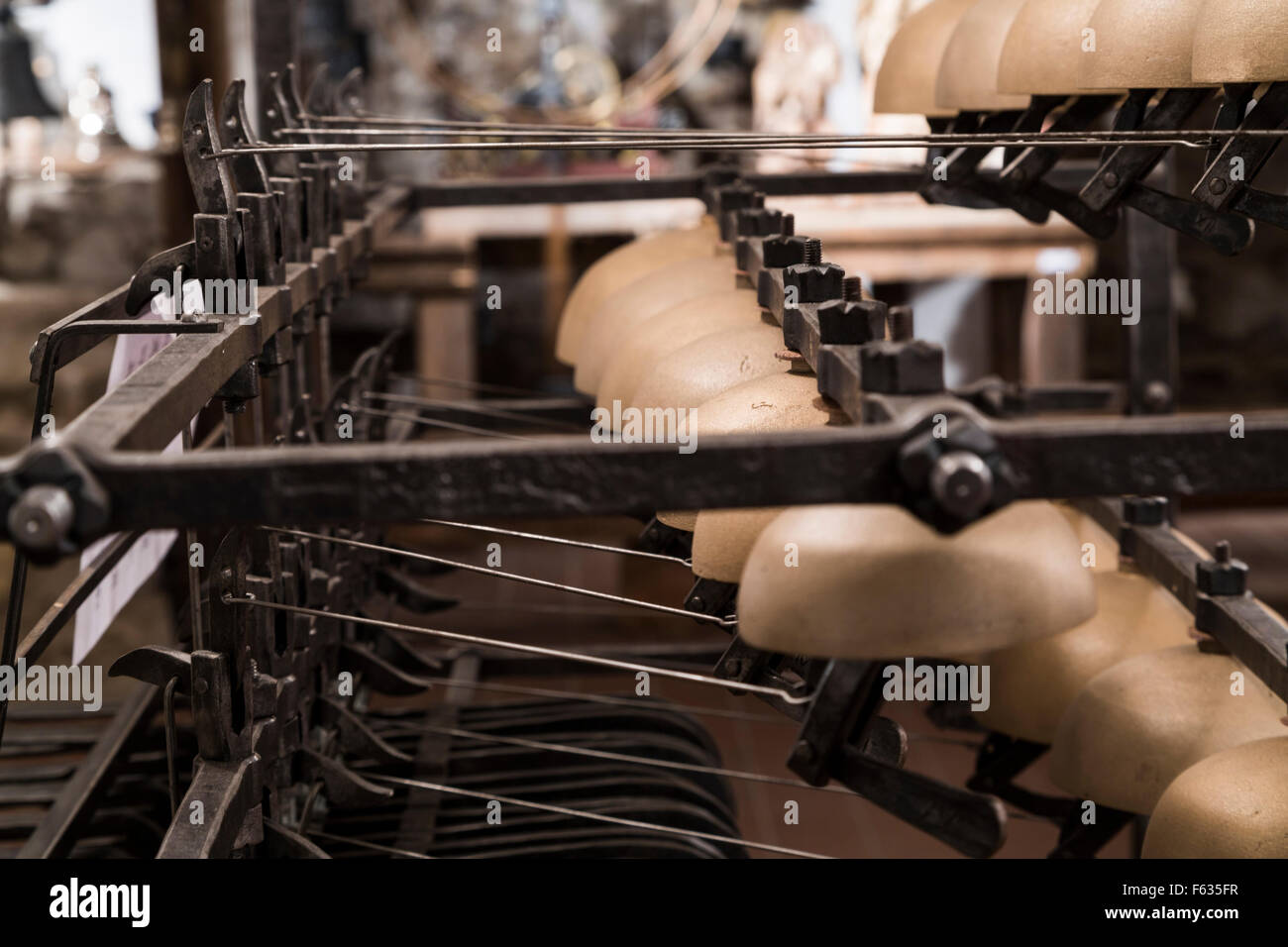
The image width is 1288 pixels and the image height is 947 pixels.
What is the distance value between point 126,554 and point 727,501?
0.86 m

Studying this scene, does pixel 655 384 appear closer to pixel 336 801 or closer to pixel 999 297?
pixel 336 801

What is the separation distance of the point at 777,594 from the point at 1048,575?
0.13m

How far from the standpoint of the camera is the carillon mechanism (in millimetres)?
707

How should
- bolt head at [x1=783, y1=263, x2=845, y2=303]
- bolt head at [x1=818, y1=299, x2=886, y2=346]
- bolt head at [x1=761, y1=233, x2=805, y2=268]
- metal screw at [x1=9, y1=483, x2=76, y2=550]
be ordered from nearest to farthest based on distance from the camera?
metal screw at [x1=9, y1=483, x2=76, y2=550] < bolt head at [x1=818, y1=299, x2=886, y2=346] < bolt head at [x1=783, y1=263, x2=845, y2=303] < bolt head at [x1=761, y1=233, x2=805, y2=268]

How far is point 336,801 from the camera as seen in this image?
53.4 inches

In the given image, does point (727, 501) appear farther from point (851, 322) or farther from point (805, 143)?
point (805, 143)

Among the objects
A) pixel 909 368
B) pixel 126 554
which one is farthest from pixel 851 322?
pixel 126 554

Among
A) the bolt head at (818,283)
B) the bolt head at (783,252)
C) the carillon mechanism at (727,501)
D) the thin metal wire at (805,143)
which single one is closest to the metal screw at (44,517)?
→ the carillon mechanism at (727,501)

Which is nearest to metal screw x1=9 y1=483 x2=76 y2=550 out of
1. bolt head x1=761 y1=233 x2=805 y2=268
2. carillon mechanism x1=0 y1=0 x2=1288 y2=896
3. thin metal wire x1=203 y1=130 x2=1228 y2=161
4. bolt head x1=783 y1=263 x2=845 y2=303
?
carillon mechanism x1=0 y1=0 x2=1288 y2=896

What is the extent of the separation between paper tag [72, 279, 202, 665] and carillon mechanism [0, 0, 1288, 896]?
3 centimetres

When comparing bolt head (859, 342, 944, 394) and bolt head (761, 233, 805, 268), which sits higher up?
bolt head (761, 233, 805, 268)

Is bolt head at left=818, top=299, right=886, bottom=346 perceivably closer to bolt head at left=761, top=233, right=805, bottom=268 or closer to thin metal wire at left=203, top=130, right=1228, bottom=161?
thin metal wire at left=203, top=130, right=1228, bottom=161

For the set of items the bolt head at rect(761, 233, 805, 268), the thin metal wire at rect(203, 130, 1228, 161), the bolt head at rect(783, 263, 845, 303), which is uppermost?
the thin metal wire at rect(203, 130, 1228, 161)

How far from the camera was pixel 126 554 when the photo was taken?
1.40 m
